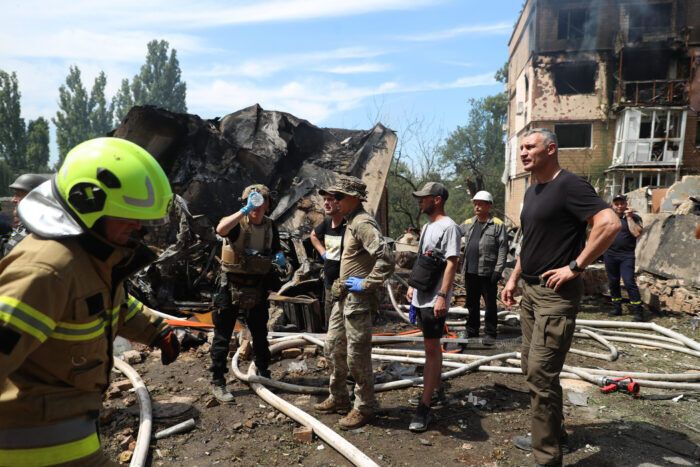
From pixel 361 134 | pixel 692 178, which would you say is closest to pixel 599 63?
pixel 692 178

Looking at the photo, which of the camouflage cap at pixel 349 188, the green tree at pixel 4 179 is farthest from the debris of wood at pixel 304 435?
the green tree at pixel 4 179

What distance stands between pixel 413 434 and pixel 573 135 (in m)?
25.1

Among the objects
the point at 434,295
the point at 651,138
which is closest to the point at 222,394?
the point at 434,295

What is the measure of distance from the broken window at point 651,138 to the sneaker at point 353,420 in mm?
24253

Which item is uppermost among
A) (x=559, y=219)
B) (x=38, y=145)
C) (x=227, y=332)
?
(x=38, y=145)

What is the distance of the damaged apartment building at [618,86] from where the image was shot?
75.8ft

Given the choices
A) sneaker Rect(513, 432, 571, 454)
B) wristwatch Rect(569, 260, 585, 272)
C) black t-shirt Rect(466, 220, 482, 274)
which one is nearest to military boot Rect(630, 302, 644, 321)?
black t-shirt Rect(466, 220, 482, 274)

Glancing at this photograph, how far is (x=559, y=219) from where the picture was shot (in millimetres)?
3152

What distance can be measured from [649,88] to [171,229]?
2490cm

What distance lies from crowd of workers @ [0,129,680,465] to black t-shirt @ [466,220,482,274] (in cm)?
2

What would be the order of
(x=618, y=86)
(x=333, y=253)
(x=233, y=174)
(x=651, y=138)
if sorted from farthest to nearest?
(x=618, y=86)
(x=651, y=138)
(x=233, y=174)
(x=333, y=253)

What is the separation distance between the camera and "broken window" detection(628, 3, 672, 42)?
23625 mm

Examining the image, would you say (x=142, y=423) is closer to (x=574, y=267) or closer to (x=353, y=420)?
(x=353, y=420)

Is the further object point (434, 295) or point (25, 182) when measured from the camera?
point (25, 182)
